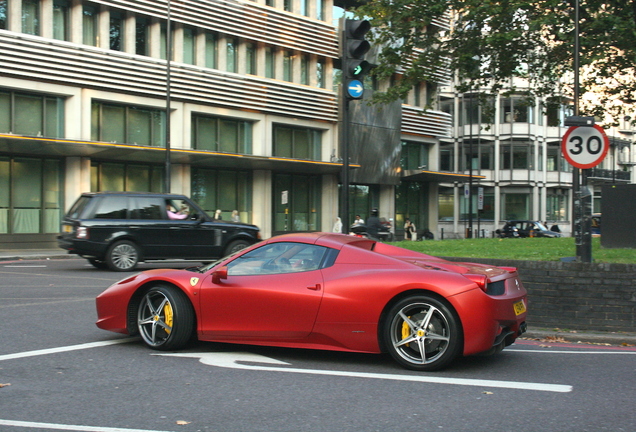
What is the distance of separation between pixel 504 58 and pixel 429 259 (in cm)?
1354

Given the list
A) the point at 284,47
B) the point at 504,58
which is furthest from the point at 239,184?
the point at 504,58

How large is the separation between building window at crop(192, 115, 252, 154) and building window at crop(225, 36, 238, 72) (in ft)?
8.45

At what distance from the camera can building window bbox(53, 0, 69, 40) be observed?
29.5m

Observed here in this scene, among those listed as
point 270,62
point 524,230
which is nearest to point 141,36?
point 270,62

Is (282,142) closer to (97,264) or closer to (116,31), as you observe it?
(116,31)

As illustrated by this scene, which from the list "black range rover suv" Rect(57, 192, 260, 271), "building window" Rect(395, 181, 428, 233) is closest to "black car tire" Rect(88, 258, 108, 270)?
"black range rover suv" Rect(57, 192, 260, 271)

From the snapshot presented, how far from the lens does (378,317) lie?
253 inches

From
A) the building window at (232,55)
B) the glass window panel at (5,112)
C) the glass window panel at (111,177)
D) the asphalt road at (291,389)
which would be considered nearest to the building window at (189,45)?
the building window at (232,55)

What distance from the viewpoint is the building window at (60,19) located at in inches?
1160

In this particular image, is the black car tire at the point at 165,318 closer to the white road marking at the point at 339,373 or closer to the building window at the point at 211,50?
the white road marking at the point at 339,373

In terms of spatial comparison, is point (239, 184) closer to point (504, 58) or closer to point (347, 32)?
point (504, 58)

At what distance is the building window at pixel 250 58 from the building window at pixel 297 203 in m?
5.72

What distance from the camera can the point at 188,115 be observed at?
33.8m

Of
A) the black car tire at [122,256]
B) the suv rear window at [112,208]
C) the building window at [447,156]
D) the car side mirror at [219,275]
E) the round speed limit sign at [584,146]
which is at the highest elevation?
the building window at [447,156]
